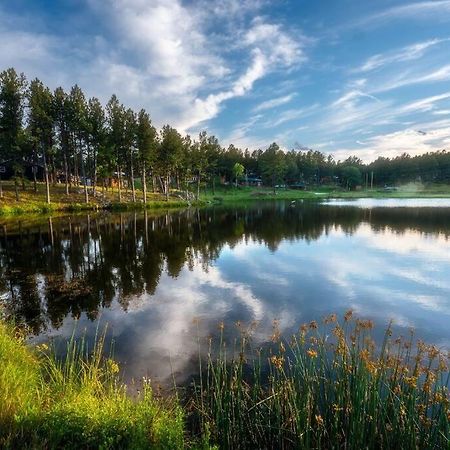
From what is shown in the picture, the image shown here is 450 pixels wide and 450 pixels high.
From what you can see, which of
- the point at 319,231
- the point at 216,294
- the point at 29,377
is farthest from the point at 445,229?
the point at 29,377

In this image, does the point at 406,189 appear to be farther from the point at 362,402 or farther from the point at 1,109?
the point at 362,402

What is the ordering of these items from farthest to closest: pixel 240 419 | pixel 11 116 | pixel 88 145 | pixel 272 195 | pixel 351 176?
1. pixel 351 176
2. pixel 272 195
3. pixel 88 145
4. pixel 11 116
5. pixel 240 419

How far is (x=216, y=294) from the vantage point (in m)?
17.4

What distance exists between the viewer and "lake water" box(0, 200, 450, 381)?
12.6 metres

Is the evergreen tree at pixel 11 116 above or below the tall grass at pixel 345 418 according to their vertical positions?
above

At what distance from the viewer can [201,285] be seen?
1906 centimetres

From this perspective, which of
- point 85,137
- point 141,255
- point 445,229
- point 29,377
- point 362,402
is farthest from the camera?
point 85,137

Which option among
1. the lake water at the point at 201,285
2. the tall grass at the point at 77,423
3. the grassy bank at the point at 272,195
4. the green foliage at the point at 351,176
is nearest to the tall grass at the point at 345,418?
the tall grass at the point at 77,423

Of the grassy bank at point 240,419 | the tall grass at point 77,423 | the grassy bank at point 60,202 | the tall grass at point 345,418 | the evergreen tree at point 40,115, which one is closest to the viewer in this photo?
the tall grass at point 77,423

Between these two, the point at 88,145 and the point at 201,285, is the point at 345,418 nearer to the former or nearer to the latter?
the point at 201,285

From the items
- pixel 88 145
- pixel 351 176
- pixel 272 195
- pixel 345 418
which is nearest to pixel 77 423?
pixel 345 418

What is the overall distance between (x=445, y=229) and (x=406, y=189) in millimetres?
135450

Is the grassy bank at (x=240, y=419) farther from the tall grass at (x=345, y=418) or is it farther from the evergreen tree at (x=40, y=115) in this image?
the evergreen tree at (x=40, y=115)

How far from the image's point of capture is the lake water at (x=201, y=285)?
41.3 ft
